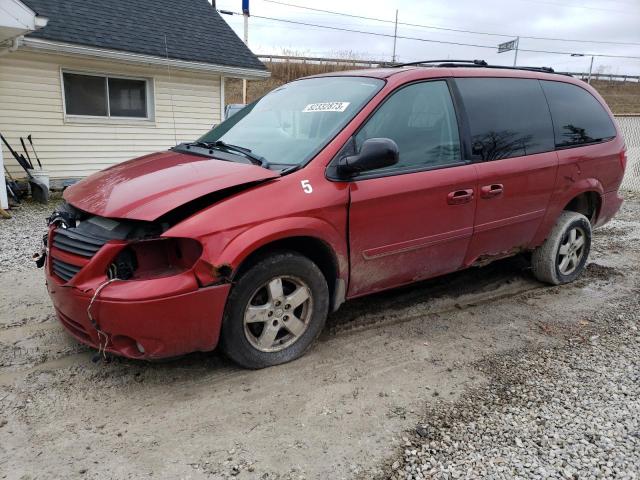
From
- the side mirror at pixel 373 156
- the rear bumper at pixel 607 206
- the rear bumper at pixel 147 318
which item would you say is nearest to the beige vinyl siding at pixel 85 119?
the rear bumper at pixel 147 318

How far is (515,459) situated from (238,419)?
4.74 ft

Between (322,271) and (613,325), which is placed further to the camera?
(613,325)

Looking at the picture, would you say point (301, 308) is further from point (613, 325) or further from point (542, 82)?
point (542, 82)

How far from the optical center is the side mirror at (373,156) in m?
3.15

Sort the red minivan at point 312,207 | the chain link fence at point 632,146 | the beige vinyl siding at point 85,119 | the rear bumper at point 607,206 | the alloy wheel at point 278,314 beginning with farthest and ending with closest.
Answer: the chain link fence at point 632,146 → the beige vinyl siding at point 85,119 → the rear bumper at point 607,206 → the alloy wheel at point 278,314 → the red minivan at point 312,207

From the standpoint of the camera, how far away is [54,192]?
387 inches

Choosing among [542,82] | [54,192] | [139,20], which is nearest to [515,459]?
[542,82]

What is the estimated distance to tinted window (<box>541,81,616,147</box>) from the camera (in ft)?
15.1

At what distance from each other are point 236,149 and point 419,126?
53.6 inches

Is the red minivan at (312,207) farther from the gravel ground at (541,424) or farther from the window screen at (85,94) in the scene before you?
the window screen at (85,94)

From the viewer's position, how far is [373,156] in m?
3.15

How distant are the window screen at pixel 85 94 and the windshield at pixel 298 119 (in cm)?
725

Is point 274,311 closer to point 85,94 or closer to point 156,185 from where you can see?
point 156,185

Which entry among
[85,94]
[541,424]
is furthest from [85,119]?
[541,424]
